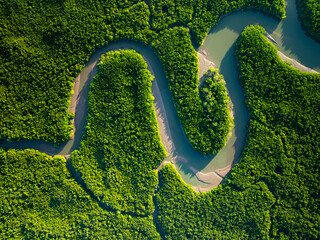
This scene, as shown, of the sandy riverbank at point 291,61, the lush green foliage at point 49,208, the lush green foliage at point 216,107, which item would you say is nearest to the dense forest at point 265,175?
the sandy riverbank at point 291,61

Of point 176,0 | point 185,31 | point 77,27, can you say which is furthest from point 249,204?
point 77,27

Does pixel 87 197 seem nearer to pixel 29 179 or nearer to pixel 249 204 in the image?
pixel 29 179

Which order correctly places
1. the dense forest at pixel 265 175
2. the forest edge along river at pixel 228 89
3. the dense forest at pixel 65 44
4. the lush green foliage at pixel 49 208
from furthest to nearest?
the forest edge along river at pixel 228 89, the dense forest at pixel 265 175, the lush green foliage at pixel 49 208, the dense forest at pixel 65 44

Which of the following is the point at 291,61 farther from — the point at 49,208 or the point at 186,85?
the point at 49,208

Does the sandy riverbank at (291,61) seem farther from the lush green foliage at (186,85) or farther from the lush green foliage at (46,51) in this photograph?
the lush green foliage at (46,51)

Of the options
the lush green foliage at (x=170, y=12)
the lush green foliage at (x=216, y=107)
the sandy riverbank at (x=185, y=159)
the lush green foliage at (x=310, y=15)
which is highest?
the lush green foliage at (x=310, y=15)

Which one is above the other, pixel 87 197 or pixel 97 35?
pixel 97 35

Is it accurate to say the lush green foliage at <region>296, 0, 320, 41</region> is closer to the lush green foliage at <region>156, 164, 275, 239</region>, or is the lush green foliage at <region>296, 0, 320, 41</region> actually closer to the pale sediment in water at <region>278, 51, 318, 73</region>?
the pale sediment in water at <region>278, 51, 318, 73</region>
